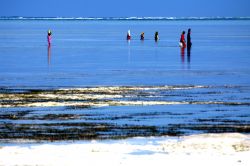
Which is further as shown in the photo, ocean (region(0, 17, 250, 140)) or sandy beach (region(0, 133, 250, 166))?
ocean (region(0, 17, 250, 140))

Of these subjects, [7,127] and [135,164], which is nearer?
[135,164]

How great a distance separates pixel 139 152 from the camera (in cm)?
1697

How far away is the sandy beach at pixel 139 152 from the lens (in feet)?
52.3

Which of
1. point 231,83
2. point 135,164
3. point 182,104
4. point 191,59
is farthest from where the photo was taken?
point 191,59

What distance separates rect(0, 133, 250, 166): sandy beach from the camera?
52.3 ft

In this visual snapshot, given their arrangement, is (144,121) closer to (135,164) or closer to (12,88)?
(135,164)

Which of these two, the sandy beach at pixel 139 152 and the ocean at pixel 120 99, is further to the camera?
the ocean at pixel 120 99

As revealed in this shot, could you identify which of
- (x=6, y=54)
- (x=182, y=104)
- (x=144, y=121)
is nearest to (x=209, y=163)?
(x=144, y=121)

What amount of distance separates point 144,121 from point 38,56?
33406 mm

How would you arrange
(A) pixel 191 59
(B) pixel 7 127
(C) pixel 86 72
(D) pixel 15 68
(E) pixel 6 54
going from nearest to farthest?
(B) pixel 7 127, (C) pixel 86 72, (D) pixel 15 68, (A) pixel 191 59, (E) pixel 6 54

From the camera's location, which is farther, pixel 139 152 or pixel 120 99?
pixel 120 99

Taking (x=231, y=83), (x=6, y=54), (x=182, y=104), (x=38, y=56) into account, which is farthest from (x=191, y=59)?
(x=182, y=104)

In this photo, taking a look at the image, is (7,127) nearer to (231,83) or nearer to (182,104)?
(182,104)

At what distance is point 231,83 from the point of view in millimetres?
33719
